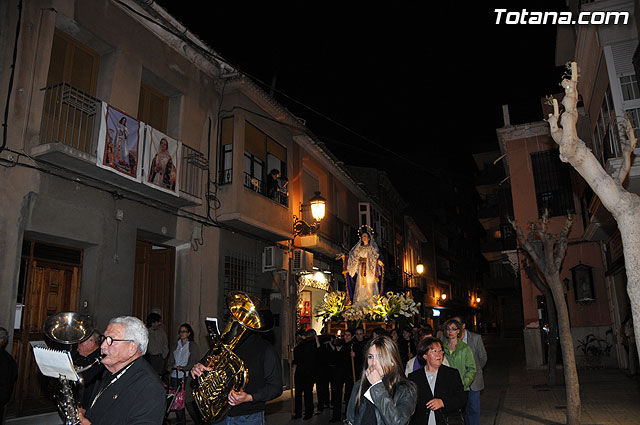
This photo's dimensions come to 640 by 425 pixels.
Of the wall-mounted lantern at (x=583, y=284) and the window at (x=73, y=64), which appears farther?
the wall-mounted lantern at (x=583, y=284)

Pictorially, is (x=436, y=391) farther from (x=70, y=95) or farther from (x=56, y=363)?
(x=70, y=95)

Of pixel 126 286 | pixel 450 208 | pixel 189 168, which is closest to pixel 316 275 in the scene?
pixel 189 168

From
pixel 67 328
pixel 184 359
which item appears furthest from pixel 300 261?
pixel 67 328

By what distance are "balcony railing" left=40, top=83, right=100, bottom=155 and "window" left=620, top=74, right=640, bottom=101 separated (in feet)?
37.0

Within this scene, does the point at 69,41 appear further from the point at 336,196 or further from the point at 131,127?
the point at 336,196

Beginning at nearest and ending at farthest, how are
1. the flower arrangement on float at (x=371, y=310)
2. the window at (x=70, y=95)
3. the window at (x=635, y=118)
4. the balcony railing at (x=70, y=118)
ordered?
the balcony railing at (x=70, y=118) → the window at (x=70, y=95) → the window at (x=635, y=118) → the flower arrangement on float at (x=371, y=310)

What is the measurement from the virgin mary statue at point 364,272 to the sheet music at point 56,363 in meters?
10.9

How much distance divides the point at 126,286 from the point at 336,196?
45.6 feet

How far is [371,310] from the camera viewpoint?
13.0m

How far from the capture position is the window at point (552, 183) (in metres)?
20.6

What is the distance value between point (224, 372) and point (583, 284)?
60.0 ft

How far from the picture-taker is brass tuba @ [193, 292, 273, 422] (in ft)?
14.2

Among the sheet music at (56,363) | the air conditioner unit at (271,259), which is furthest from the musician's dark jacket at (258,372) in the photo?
the air conditioner unit at (271,259)

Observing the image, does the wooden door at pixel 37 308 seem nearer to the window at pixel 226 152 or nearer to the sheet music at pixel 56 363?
the window at pixel 226 152
